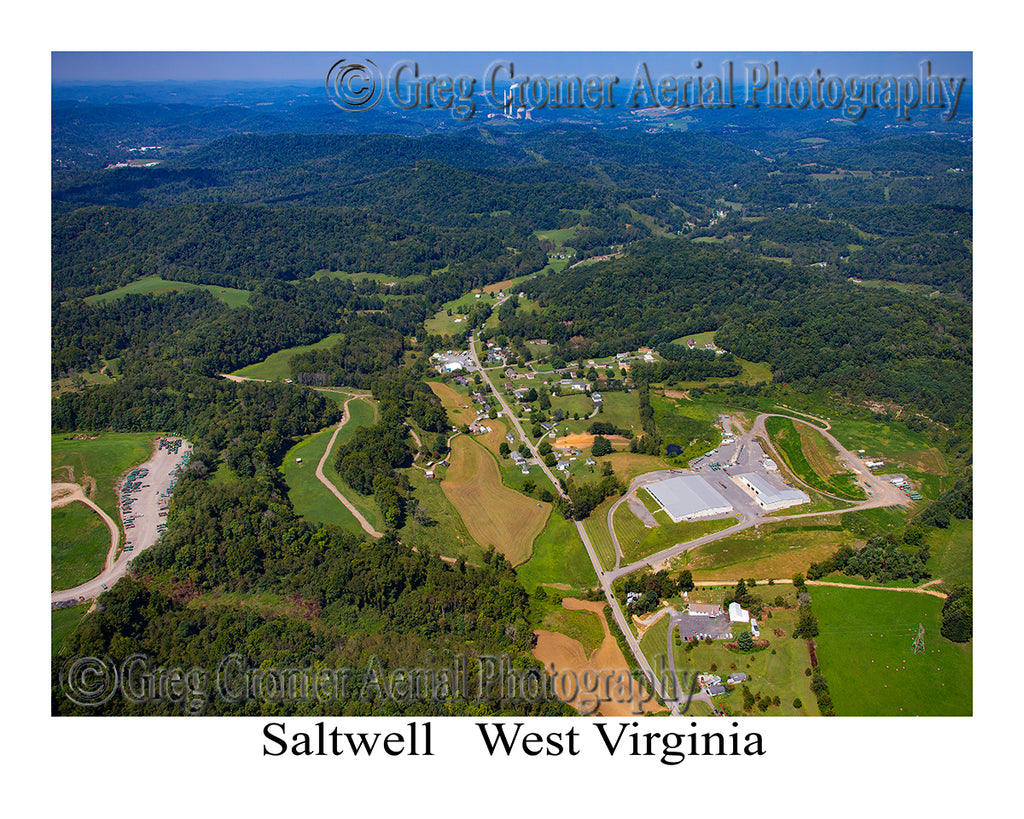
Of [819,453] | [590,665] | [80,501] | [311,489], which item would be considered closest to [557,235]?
[819,453]

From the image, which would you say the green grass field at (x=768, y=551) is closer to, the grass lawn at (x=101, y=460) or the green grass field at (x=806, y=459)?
the green grass field at (x=806, y=459)

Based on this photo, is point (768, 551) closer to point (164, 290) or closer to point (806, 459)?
point (806, 459)

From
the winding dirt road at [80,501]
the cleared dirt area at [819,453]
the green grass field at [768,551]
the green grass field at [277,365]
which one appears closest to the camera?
the green grass field at [768,551]

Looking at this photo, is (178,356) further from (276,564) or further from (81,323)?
→ (276,564)

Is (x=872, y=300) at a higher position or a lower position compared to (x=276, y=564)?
higher

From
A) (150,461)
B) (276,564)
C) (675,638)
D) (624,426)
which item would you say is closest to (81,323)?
(150,461)

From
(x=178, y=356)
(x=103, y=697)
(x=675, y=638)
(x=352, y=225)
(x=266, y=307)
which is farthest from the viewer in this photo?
(x=352, y=225)

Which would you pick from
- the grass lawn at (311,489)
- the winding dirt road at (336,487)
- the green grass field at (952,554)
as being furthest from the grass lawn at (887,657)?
the grass lawn at (311,489)
